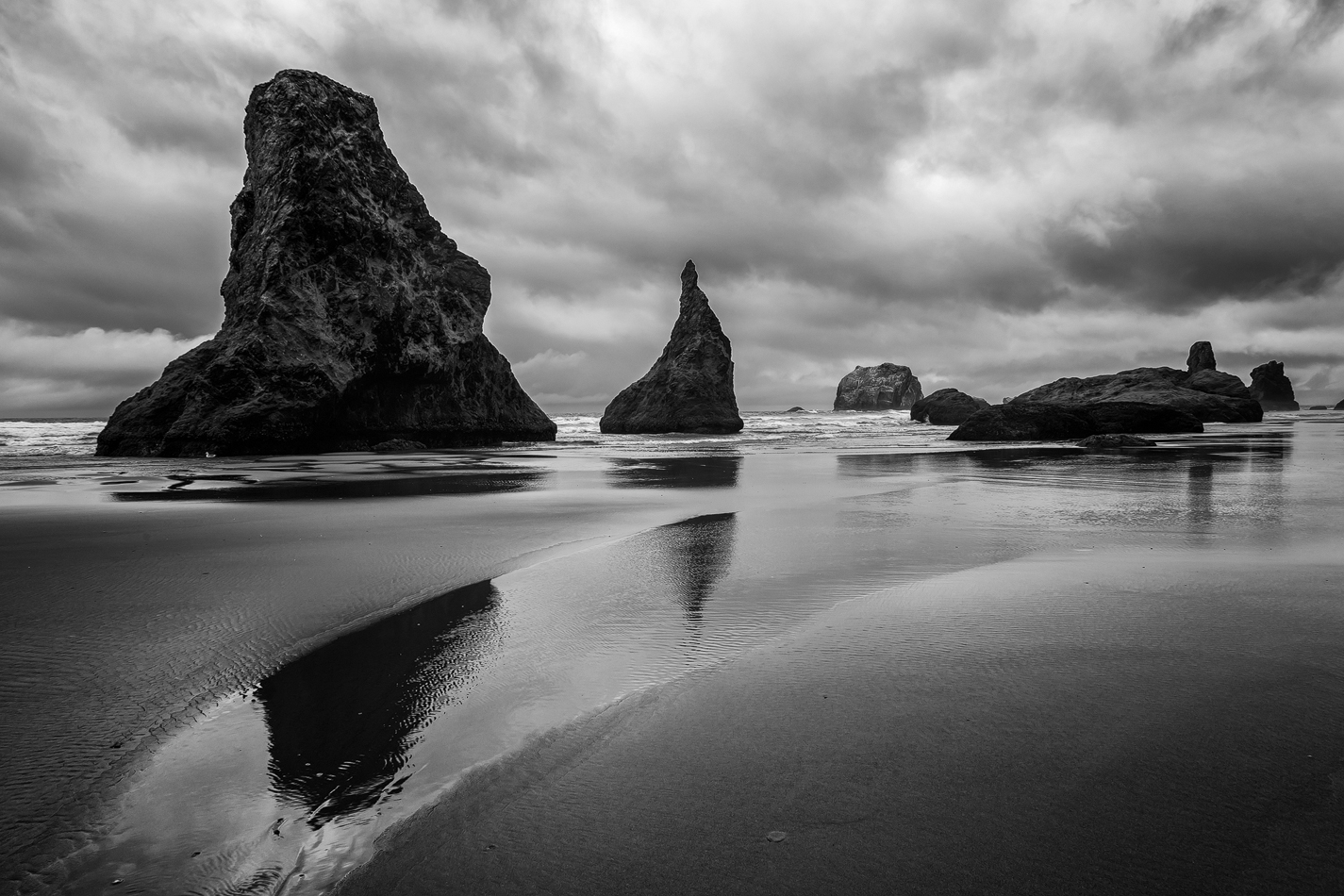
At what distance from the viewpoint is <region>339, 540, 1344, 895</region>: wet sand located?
161 centimetres

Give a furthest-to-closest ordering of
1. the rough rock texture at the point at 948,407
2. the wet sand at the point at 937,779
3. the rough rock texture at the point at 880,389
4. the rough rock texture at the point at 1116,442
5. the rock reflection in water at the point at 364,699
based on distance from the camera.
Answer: the rough rock texture at the point at 880,389 → the rough rock texture at the point at 948,407 → the rough rock texture at the point at 1116,442 → the rock reflection in water at the point at 364,699 → the wet sand at the point at 937,779

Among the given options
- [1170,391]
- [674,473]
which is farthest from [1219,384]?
[674,473]

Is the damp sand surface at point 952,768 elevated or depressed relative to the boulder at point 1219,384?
depressed

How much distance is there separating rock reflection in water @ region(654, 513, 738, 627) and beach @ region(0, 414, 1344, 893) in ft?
0.21

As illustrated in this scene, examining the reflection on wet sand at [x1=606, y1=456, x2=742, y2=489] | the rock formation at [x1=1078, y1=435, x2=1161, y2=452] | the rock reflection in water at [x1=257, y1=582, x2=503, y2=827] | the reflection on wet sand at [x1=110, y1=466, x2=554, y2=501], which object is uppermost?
the rock formation at [x1=1078, y1=435, x2=1161, y2=452]

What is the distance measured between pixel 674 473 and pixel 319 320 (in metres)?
17.3

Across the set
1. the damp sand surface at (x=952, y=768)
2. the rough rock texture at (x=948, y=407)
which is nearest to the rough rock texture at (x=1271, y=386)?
the rough rock texture at (x=948, y=407)

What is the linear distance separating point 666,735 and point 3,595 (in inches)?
171

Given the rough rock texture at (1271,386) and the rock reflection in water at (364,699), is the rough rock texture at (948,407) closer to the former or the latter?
the rock reflection in water at (364,699)

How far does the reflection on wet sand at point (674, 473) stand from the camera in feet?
38.8

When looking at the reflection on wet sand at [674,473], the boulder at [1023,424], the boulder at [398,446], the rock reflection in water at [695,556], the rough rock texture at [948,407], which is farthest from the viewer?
the rough rock texture at [948,407]

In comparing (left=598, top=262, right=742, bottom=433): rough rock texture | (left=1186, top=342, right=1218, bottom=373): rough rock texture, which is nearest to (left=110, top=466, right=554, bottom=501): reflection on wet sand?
(left=598, top=262, right=742, bottom=433): rough rock texture

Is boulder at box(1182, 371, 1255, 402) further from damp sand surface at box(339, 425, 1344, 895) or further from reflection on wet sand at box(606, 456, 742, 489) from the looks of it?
damp sand surface at box(339, 425, 1344, 895)

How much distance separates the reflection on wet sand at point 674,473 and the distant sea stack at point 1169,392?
3813 centimetres
